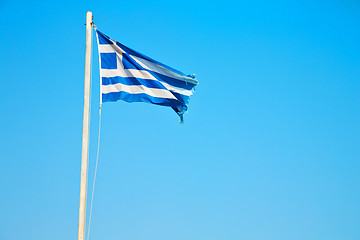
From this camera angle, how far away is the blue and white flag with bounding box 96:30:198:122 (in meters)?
13.0

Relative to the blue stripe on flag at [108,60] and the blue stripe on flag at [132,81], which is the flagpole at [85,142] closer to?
the blue stripe on flag at [108,60]

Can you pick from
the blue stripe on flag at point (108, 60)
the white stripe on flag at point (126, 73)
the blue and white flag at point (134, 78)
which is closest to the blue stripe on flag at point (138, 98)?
the blue and white flag at point (134, 78)

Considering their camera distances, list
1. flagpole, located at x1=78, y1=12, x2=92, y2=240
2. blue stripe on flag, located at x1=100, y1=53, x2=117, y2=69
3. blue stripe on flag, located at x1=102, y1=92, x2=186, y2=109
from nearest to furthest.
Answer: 1. flagpole, located at x1=78, y1=12, x2=92, y2=240
2. blue stripe on flag, located at x1=102, y1=92, x2=186, y2=109
3. blue stripe on flag, located at x1=100, y1=53, x2=117, y2=69

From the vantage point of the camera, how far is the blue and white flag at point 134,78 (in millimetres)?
12961

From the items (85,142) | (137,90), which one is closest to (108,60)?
(137,90)

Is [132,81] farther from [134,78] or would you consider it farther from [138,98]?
[138,98]

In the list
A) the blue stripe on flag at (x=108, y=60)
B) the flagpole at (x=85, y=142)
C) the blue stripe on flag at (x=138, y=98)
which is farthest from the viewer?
the blue stripe on flag at (x=108, y=60)

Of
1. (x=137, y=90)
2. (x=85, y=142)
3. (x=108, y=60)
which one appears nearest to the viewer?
(x=85, y=142)

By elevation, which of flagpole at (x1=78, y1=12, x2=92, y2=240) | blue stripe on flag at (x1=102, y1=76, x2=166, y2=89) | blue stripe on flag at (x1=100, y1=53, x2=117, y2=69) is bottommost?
flagpole at (x1=78, y1=12, x2=92, y2=240)

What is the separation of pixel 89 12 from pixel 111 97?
7.93 ft

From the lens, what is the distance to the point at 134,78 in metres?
13.5

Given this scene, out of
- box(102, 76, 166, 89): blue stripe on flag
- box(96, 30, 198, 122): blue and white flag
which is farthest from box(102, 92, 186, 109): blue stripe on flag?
box(102, 76, 166, 89): blue stripe on flag

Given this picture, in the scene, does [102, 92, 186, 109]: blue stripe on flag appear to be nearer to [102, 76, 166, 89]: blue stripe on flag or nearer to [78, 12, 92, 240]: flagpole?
[102, 76, 166, 89]: blue stripe on flag

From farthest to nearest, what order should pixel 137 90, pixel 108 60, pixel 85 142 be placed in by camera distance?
1. pixel 137 90
2. pixel 108 60
3. pixel 85 142
